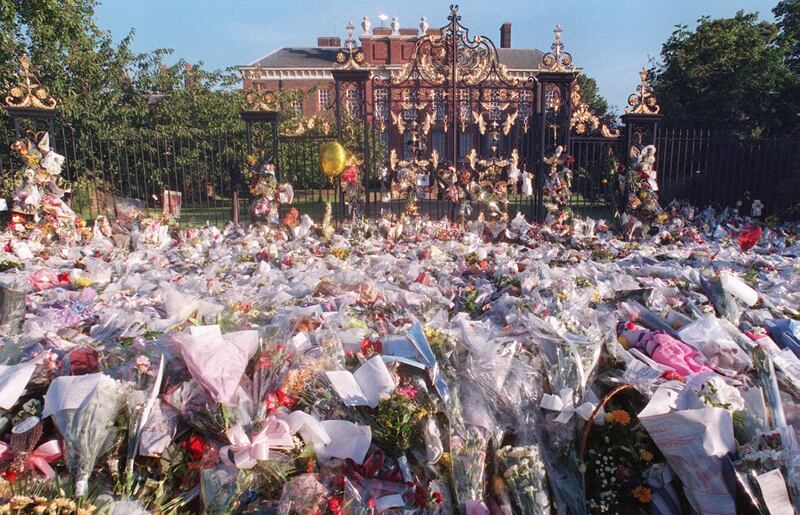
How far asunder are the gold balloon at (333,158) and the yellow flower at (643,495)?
25.6 ft

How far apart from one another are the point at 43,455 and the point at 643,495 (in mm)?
2819

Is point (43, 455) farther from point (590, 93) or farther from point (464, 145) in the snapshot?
point (590, 93)

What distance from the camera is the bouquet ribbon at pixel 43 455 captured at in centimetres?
257

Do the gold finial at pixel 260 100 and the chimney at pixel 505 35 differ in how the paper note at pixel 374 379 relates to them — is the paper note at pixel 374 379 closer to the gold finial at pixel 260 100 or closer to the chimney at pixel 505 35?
the gold finial at pixel 260 100

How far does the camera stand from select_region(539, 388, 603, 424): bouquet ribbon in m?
2.90

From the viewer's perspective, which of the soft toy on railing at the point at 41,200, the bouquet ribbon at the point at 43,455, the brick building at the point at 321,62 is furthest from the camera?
the brick building at the point at 321,62

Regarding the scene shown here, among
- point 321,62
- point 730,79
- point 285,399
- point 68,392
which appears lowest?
point 285,399

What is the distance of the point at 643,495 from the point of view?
106 inches

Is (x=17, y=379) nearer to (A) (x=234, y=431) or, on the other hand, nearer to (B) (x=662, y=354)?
(A) (x=234, y=431)

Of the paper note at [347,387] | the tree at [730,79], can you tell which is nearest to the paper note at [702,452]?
the paper note at [347,387]

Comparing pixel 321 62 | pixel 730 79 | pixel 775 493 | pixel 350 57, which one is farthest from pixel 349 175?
pixel 321 62

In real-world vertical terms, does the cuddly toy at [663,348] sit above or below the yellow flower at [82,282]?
below

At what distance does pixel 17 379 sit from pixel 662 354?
3577 millimetres

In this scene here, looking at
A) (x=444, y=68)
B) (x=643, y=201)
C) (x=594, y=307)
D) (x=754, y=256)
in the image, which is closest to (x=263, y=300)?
(x=594, y=307)
